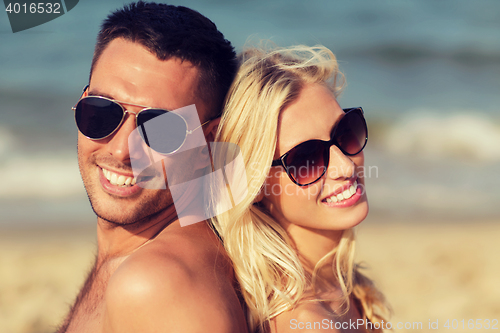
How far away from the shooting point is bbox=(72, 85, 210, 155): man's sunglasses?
218 centimetres

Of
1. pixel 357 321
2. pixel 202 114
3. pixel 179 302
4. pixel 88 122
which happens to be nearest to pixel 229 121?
pixel 202 114

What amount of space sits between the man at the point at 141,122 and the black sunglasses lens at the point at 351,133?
29.2 inches

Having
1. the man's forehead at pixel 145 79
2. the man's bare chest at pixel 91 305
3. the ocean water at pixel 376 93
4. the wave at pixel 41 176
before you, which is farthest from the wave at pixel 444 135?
the man's bare chest at pixel 91 305

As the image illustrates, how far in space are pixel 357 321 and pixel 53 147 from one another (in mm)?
9265

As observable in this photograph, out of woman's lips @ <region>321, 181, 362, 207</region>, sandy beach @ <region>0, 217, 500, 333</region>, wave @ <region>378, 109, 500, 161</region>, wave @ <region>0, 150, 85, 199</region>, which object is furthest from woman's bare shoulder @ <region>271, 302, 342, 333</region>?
wave @ <region>378, 109, 500, 161</region>

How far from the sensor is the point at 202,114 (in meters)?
2.36

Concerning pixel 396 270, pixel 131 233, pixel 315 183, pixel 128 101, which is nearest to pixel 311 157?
pixel 315 183

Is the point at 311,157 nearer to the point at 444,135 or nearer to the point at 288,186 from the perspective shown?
the point at 288,186

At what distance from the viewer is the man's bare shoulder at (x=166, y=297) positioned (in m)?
1.63

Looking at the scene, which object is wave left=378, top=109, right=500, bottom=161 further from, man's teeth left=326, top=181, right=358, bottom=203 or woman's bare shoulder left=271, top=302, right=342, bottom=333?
woman's bare shoulder left=271, top=302, right=342, bottom=333

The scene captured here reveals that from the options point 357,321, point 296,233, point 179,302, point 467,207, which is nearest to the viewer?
point 179,302

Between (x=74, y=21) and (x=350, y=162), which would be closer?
(x=350, y=162)

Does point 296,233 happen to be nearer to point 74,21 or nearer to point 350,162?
point 350,162

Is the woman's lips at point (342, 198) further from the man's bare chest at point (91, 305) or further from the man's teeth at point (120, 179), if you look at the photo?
the man's bare chest at point (91, 305)
